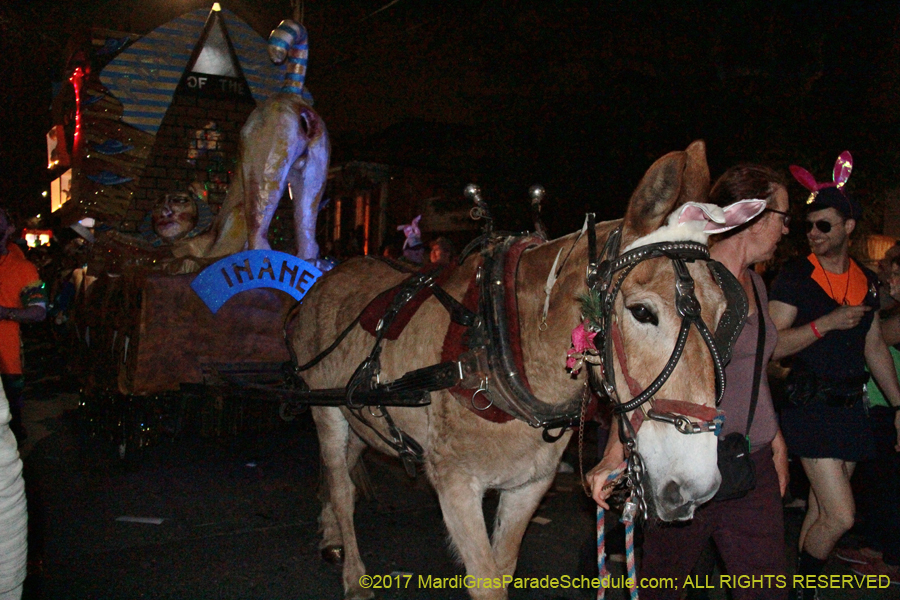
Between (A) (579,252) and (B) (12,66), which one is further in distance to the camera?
(B) (12,66)

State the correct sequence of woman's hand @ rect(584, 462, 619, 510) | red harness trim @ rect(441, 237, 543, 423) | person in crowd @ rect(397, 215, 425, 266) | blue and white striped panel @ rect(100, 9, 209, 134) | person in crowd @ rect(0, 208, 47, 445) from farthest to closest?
person in crowd @ rect(397, 215, 425, 266) → blue and white striped panel @ rect(100, 9, 209, 134) → person in crowd @ rect(0, 208, 47, 445) → red harness trim @ rect(441, 237, 543, 423) → woman's hand @ rect(584, 462, 619, 510)

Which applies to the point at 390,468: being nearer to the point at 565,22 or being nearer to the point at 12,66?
the point at 565,22

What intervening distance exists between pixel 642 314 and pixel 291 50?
5791 mm

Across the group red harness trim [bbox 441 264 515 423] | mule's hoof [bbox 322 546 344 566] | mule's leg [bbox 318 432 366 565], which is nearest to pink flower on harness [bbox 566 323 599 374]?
red harness trim [bbox 441 264 515 423]

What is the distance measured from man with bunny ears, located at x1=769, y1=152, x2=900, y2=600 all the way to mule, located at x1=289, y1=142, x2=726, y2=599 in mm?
1417

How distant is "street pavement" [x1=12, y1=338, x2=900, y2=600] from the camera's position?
3840mm

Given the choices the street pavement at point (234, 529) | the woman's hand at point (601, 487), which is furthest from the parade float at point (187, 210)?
the woman's hand at point (601, 487)

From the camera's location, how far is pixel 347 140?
23406 millimetres

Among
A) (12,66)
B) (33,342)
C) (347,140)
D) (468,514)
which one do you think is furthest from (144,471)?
(12,66)

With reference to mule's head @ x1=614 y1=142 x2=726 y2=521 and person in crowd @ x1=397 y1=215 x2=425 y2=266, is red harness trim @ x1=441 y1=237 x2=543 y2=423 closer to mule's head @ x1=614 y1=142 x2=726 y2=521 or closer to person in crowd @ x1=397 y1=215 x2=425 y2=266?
mule's head @ x1=614 y1=142 x2=726 y2=521

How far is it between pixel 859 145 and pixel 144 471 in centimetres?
878

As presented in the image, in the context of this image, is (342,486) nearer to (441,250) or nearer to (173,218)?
(173,218)

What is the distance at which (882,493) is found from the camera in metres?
4.66

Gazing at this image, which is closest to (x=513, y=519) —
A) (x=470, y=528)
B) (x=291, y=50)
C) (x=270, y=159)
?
(x=470, y=528)
